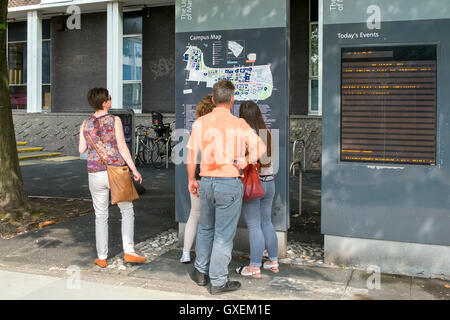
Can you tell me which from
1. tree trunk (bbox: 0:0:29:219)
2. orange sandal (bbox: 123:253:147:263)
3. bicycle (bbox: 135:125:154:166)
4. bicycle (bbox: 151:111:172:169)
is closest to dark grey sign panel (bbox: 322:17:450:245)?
orange sandal (bbox: 123:253:147:263)

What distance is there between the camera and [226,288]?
4.56m

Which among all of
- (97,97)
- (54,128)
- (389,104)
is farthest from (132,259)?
(54,128)

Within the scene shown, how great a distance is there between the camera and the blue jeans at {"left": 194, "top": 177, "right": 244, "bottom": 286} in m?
4.37

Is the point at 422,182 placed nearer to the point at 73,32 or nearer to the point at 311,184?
the point at 311,184

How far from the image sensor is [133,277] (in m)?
5.02

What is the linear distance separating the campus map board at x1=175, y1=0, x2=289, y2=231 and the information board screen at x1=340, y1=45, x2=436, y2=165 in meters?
0.69

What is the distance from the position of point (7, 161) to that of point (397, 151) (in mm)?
5383

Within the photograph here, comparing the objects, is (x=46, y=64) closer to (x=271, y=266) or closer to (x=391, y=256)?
(x=271, y=266)

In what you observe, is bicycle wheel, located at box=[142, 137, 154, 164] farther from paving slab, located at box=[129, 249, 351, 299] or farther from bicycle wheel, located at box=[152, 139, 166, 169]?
paving slab, located at box=[129, 249, 351, 299]

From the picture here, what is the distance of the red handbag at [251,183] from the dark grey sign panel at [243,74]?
783 millimetres

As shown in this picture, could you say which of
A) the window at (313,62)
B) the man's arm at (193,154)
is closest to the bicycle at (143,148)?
the window at (313,62)

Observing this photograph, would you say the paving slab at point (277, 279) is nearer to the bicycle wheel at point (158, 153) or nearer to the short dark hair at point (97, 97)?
the short dark hair at point (97, 97)

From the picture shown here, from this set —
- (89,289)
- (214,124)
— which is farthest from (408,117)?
(89,289)

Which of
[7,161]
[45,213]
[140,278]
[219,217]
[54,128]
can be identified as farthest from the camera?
[54,128]
